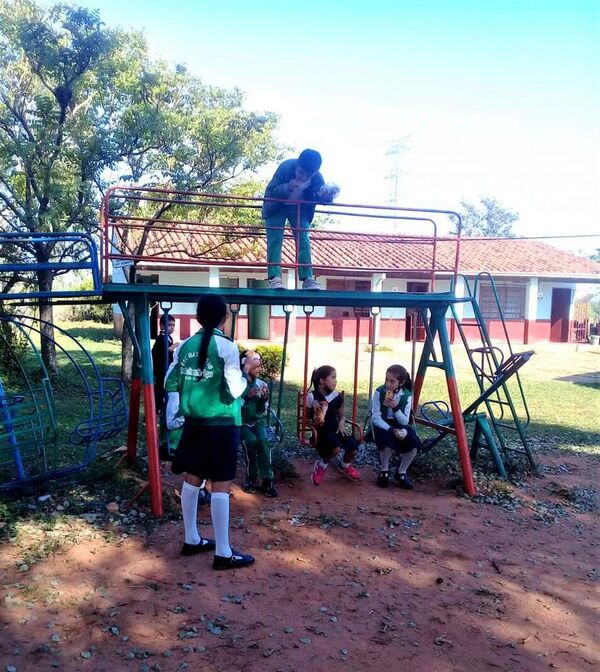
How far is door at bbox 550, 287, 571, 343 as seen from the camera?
26062 mm

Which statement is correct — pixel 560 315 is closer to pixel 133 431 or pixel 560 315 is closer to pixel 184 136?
pixel 184 136

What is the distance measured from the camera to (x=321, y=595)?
3783mm

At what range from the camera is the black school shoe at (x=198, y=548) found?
414cm

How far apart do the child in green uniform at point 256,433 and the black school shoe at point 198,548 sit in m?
1.31

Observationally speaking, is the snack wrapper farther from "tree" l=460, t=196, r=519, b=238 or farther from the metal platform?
"tree" l=460, t=196, r=519, b=238

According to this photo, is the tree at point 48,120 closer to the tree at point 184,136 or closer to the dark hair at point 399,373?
the tree at point 184,136

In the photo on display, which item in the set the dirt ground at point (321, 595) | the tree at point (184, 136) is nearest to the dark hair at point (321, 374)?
the dirt ground at point (321, 595)

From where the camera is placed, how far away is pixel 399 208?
227 inches

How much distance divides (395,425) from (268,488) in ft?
4.75

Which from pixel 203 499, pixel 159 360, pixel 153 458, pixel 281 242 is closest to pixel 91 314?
pixel 159 360

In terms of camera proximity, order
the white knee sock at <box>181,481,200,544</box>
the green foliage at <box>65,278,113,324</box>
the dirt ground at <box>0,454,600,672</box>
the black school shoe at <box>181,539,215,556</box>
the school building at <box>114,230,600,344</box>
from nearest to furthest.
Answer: the dirt ground at <box>0,454,600,672</box> < the white knee sock at <box>181,481,200,544</box> < the black school shoe at <box>181,539,215,556</box> < the school building at <box>114,230,600,344</box> < the green foliage at <box>65,278,113,324</box>

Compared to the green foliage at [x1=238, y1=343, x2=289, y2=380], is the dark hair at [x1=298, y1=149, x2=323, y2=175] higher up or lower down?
higher up

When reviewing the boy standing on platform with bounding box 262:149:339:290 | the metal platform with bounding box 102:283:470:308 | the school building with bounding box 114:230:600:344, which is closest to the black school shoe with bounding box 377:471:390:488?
the metal platform with bounding box 102:283:470:308

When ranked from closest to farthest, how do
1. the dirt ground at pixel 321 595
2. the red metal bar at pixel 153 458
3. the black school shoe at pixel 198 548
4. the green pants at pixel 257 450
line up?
the dirt ground at pixel 321 595
the black school shoe at pixel 198 548
the red metal bar at pixel 153 458
the green pants at pixel 257 450
